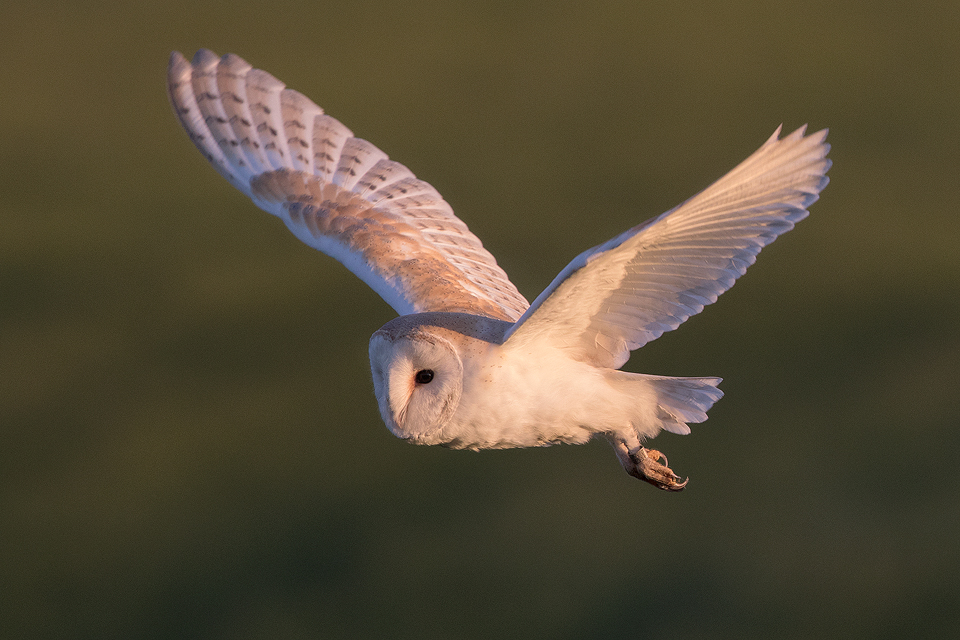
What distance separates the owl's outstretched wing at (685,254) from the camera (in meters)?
2.46

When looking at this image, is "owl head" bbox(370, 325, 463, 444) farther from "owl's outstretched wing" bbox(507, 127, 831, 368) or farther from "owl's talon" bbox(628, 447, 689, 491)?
"owl's talon" bbox(628, 447, 689, 491)

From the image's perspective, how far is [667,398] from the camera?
3014 millimetres

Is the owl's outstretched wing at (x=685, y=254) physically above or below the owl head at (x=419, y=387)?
above

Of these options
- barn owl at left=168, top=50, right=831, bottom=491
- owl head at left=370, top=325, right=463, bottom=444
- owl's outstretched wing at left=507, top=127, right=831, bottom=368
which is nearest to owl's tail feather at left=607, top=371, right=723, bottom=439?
barn owl at left=168, top=50, right=831, bottom=491

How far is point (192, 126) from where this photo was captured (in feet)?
12.7

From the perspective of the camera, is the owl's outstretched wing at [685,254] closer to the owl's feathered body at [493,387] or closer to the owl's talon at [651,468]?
the owl's feathered body at [493,387]

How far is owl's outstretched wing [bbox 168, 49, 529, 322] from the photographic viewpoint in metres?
3.70

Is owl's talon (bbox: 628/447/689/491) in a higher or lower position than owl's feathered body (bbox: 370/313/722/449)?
lower

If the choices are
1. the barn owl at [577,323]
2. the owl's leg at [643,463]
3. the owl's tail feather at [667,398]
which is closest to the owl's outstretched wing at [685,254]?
the barn owl at [577,323]

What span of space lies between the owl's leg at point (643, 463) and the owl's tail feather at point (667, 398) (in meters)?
0.06

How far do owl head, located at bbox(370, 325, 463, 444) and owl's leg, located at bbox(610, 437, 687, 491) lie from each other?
2.04ft

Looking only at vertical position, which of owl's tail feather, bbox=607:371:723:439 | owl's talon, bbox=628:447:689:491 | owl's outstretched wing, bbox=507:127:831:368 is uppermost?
owl's outstretched wing, bbox=507:127:831:368

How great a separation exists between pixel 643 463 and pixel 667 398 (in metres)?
0.20

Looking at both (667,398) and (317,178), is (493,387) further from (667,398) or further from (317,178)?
(317,178)
